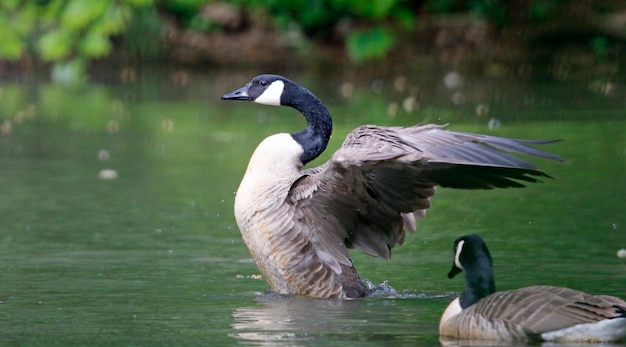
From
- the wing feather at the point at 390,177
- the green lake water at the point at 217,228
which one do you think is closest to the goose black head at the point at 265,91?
the wing feather at the point at 390,177

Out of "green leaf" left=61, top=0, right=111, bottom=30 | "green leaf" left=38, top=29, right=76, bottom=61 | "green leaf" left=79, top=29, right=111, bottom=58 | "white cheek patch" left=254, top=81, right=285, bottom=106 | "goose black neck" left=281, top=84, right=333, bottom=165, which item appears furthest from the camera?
"green leaf" left=38, top=29, right=76, bottom=61

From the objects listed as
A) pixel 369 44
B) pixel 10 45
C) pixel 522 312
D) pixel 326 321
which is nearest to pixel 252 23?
pixel 369 44

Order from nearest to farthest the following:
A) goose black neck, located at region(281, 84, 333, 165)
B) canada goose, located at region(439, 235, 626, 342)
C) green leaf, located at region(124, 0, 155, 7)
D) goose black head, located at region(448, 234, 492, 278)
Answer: canada goose, located at region(439, 235, 626, 342) < goose black head, located at region(448, 234, 492, 278) < goose black neck, located at region(281, 84, 333, 165) < green leaf, located at region(124, 0, 155, 7)

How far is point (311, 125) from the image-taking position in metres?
8.14

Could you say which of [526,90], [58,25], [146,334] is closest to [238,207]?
[146,334]

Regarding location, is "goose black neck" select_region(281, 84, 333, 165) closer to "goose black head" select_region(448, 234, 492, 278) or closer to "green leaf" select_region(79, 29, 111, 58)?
"goose black head" select_region(448, 234, 492, 278)

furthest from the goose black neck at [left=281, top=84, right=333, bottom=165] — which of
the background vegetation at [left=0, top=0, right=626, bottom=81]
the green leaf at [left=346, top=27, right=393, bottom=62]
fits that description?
the green leaf at [left=346, top=27, right=393, bottom=62]

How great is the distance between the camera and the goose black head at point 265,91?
8383 millimetres

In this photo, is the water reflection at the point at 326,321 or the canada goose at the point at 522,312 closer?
the canada goose at the point at 522,312

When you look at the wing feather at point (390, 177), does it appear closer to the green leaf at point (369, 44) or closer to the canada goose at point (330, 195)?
the canada goose at point (330, 195)

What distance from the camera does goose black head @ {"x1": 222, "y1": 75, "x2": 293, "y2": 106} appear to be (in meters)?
8.38

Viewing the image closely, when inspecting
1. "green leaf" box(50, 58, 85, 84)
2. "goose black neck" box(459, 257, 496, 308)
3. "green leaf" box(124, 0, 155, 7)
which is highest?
"goose black neck" box(459, 257, 496, 308)

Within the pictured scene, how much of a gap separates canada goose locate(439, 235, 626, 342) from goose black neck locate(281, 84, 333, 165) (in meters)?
1.75

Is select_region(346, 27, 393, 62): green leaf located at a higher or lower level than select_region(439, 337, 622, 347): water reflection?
lower
